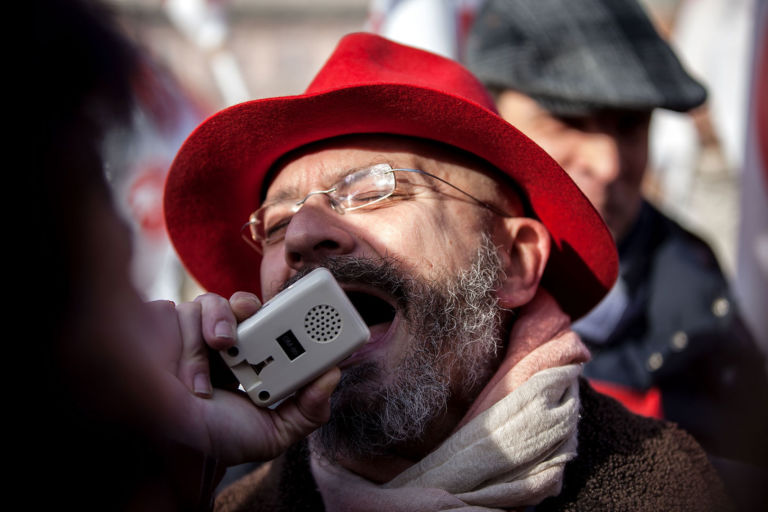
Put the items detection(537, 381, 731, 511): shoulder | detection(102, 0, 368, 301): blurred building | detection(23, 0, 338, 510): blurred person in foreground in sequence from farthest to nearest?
detection(537, 381, 731, 511): shoulder → detection(102, 0, 368, 301): blurred building → detection(23, 0, 338, 510): blurred person in foreground

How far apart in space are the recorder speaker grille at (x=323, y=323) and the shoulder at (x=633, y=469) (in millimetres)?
735

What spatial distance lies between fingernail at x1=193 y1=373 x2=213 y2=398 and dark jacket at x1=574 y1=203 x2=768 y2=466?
2104 mm

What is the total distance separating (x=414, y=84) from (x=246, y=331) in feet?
2.55

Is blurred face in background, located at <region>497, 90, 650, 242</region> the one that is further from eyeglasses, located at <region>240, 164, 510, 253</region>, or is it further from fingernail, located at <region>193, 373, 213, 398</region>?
fingernail, located at <region>193, 373, 213, 398</region>

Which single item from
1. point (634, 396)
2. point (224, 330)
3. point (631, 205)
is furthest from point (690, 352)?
point (224, 330)

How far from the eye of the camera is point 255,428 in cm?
130

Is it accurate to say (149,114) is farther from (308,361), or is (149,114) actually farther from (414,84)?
(414,84)

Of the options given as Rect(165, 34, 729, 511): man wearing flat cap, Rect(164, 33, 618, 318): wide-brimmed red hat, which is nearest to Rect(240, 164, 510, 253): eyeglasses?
Rect(165, 34, 729, 511): man wearing flat cap

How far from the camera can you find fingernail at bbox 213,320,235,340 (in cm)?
130

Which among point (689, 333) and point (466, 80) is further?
point (689, 333)

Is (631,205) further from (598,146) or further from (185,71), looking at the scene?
(185,71)

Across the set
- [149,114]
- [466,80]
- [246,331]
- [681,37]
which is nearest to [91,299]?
[149,114]

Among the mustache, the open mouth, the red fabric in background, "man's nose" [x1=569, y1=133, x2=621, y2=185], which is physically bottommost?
the red fabric in background

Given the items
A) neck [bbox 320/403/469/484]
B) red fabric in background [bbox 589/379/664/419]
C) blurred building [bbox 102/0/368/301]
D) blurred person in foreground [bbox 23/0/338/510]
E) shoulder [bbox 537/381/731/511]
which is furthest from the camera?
red fabric in background [bbox 589/379/664/419]
